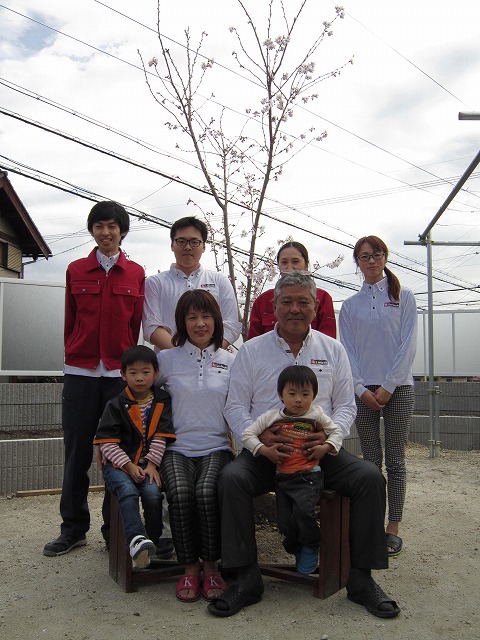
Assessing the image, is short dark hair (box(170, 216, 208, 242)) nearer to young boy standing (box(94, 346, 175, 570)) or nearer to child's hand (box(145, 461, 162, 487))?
young boy standing (box(94, 346, 175, 570))

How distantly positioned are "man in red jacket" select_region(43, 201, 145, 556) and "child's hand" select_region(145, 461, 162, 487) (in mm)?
648

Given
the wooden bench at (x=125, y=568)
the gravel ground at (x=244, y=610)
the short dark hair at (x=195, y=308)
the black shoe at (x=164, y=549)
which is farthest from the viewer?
the black shoe at (x=164, y=549)

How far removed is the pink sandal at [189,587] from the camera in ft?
9.87

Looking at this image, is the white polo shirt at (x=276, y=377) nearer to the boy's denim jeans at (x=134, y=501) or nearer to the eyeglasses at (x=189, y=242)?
the boy's denim jeans at (x=134, y=501)

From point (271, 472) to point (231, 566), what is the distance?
0.49 metres

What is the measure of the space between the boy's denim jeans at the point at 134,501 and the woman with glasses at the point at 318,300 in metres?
1.26

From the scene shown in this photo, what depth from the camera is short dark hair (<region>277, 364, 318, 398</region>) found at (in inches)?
118

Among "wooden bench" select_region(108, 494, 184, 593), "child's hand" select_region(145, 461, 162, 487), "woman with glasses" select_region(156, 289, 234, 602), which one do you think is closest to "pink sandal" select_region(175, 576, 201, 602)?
"woman with glasses" select_region(156, 289, 234, 602)

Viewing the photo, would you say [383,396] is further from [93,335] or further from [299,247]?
[93,335]

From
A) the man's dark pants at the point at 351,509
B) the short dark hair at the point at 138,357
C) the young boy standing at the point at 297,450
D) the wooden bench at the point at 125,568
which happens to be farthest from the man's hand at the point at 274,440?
the wooden bench at the point at 125,568

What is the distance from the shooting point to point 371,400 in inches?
154

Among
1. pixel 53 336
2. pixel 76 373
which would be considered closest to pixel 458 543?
pixel 76 373

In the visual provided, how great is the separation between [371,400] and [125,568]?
171 centimetres

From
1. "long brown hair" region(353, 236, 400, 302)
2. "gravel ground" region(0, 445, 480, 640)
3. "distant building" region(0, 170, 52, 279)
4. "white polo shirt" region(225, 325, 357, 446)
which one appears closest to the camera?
→ "gravel ground" region(0, 445, 480, 640)
